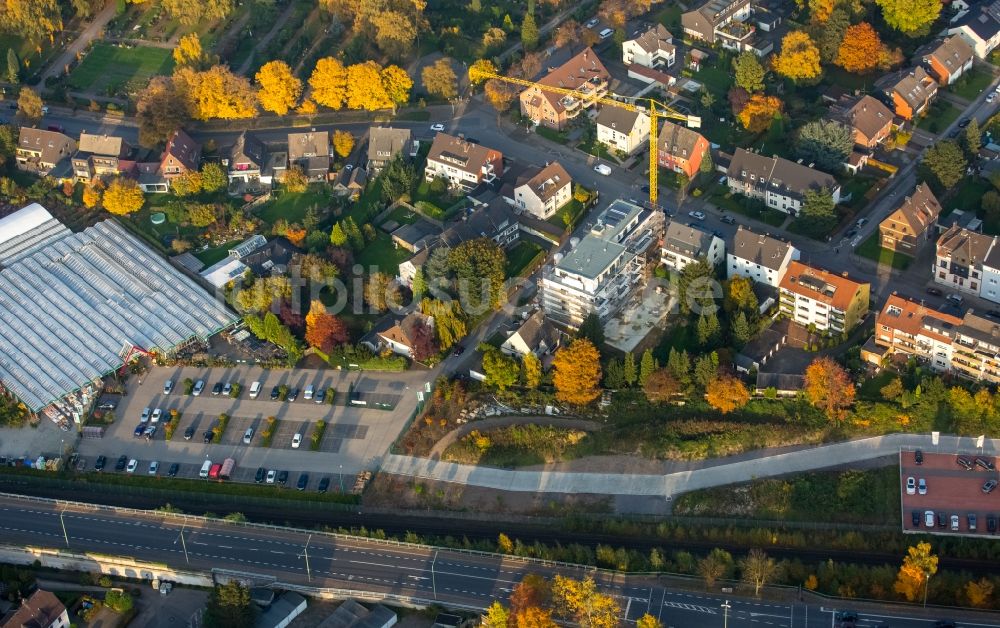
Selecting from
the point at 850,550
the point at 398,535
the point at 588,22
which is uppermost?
the point at 588,22

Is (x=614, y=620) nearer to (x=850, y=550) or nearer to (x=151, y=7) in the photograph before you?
(x=850, y=550)

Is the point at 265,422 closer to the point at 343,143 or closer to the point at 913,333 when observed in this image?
the point at 343,143

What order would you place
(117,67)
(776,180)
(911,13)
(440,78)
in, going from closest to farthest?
1. (776,180)
2. (911,13)
3. (440,78)
4. (117,67)

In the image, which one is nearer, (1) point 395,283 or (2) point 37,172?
(1) point 395,283

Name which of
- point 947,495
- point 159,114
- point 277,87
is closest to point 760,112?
point 947,495

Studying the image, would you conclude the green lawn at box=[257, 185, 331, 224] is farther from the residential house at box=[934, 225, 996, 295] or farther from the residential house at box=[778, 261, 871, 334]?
the residential house at box=[934, 225, 996, 295]

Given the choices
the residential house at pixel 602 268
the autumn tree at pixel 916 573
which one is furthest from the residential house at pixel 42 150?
the autumn tree at pixel 916 573

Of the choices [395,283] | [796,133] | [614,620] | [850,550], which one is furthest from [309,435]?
[796,133]
